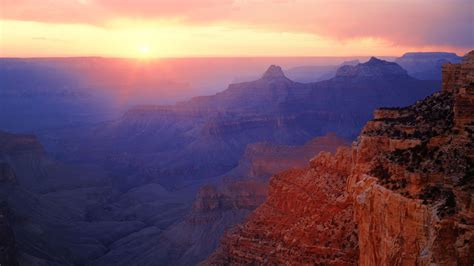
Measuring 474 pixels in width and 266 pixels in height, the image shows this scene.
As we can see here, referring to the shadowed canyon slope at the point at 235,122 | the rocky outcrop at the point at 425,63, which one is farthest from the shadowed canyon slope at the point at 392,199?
the rocky outcrop at the point at 425,63

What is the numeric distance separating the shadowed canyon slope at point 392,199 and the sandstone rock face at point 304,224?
53mm

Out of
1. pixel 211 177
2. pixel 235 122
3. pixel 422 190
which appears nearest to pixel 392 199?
pixel 422 190

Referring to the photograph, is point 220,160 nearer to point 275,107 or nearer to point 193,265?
point 275,107

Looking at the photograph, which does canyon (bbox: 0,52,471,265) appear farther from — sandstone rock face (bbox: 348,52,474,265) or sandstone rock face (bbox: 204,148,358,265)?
sandstone rock face (bbox: 348,52,474,265)

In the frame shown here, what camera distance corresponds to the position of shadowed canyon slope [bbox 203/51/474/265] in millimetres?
14852

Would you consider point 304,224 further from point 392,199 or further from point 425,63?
point 425,63

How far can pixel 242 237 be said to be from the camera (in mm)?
29922

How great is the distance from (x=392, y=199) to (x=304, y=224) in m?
9.98

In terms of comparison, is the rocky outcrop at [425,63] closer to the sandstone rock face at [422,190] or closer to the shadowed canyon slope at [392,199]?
the shadowed canyon slope at [392,199]

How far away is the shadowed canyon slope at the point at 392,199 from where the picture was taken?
48.7 feet

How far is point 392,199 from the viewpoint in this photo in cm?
1642

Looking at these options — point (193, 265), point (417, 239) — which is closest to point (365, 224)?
point (417, 239)

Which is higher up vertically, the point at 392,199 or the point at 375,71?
the point at 392,199

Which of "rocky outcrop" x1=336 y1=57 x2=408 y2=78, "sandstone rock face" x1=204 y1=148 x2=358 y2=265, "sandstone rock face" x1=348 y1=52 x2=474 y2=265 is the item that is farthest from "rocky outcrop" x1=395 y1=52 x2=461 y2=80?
"sandstone rock face" x1=348 y1=52 x2=474 y2=265
